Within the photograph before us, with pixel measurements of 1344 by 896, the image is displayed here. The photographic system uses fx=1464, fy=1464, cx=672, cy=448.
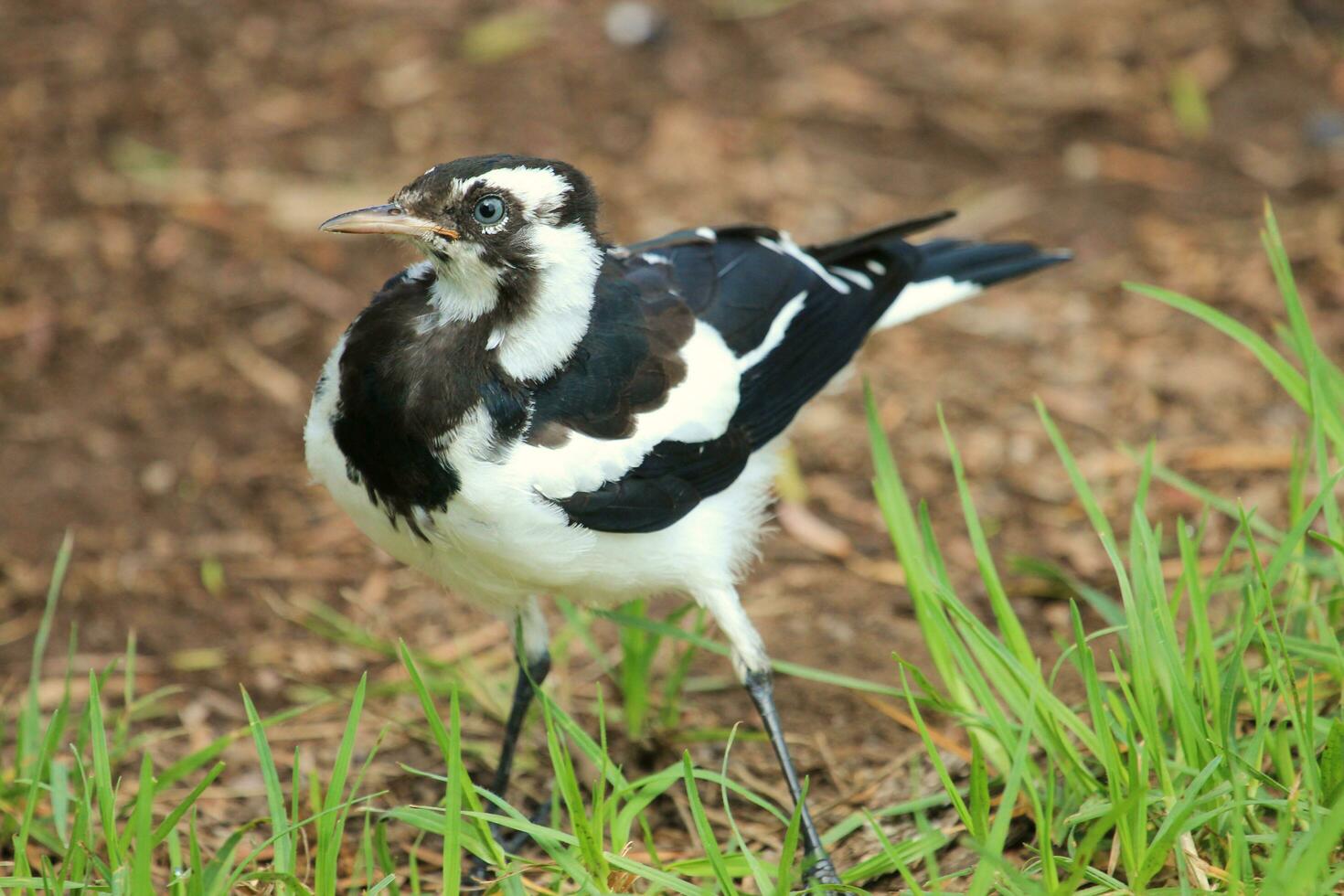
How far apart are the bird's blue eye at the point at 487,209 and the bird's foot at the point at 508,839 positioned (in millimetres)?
1294

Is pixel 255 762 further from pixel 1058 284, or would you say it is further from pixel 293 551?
pixel 1058 284

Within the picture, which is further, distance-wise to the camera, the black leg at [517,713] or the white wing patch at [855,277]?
the white wing patch at [855,277]

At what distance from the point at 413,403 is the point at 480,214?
378 millimetres

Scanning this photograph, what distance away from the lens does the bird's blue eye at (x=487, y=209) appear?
9.04 ft

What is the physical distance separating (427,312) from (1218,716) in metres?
1.65

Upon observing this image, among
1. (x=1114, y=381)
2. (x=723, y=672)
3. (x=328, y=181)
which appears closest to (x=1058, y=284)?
(x=1114, y=381)

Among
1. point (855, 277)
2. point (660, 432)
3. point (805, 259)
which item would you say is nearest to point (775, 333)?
point (805, 259)

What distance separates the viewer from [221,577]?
4.24 metres

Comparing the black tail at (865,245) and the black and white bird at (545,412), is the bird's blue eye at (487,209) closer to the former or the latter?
the black and white bird at (545,412)

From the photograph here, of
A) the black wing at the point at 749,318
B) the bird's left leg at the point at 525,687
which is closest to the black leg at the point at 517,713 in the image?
the bird's left leg at the point at 525,687

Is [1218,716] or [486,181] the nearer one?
[1218,716]

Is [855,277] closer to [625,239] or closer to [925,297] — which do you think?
[925,297]

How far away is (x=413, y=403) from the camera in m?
2.76

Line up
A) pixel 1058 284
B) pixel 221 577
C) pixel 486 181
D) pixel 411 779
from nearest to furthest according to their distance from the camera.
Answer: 1. pixel 486 181
2. pixel 411 779
3. pixel 221 577
4. pixel 1058 284
